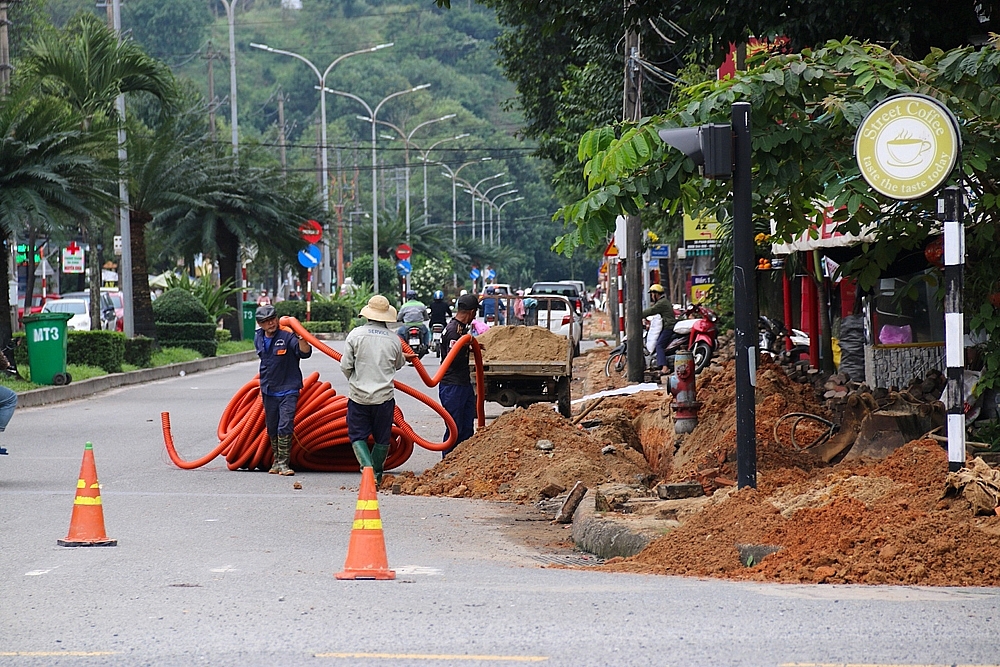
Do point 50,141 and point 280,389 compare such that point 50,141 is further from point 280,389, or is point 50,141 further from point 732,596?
point 732,596

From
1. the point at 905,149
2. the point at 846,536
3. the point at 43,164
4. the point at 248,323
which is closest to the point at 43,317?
the point at 43,164

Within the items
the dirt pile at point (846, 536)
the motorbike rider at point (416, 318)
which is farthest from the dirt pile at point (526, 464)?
the motorbike rider at point (416, 318)

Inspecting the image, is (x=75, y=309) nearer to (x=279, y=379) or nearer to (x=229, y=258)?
(x=229, y=258)

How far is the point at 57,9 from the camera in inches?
3907

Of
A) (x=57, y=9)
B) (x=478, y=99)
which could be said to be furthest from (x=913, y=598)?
(x=478, y=99)

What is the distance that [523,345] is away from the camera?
19219 mm

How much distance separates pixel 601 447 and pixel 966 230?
452 centimetres

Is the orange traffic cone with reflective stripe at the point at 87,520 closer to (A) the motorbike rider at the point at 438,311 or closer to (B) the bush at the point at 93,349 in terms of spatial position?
(B) the bush at the point at 93,349

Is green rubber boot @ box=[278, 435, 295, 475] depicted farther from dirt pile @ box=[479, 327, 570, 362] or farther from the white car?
the white car

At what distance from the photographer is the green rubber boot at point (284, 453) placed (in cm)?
1439

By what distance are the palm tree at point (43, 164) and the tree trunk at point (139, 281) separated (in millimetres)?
9262

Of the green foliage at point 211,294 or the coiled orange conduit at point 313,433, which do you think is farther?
the green foliage at point 211,294

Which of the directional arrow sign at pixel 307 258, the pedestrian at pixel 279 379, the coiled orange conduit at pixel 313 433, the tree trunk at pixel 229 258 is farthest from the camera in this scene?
the tree trunk at pixel 229 258

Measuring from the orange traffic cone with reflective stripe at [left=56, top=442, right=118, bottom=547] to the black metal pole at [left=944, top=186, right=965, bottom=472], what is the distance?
18.7ft
